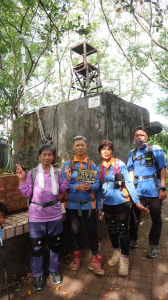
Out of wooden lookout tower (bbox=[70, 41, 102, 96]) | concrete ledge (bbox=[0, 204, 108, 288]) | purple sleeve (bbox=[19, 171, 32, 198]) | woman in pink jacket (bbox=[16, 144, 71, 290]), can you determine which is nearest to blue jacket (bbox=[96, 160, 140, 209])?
woman in pink jacket (bbox=[16, 144, 71, 290])

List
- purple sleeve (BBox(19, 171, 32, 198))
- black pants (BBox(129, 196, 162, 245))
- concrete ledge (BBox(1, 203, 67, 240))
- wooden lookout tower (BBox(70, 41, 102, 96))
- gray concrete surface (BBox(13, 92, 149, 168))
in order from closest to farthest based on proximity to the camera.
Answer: purple sleeve (BBox(19, 171, 32, 198)), concrete ledge (BBox(1, 203, 67, 240)), black pants (BBox(129, 196, 162, 245)), gray concrete surface (BBox(13, 92, 149, 168)), wooden lookout tower (BBox(70, 41, 102, 96))

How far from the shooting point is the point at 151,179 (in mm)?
3344

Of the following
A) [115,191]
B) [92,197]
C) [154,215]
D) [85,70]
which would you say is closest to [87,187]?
[92,197]

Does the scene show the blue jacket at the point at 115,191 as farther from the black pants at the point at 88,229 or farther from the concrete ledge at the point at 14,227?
the concrete ledge at the point at 14,227

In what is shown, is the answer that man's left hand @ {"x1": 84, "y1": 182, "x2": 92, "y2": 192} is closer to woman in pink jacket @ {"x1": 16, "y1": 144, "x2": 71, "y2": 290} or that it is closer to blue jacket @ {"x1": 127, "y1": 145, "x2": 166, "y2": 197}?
woman in pink jacket @ {"x1": 16, "y1": 144, "x2": 71, "y2": 290}

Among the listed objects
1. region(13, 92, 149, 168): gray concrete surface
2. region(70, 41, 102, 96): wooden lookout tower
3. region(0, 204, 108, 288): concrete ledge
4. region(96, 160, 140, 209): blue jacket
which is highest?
region(70, 41, 102, 96): wooden lookout tower

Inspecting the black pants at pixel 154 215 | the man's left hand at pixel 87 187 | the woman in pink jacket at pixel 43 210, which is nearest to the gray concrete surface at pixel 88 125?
the black pants at pixel 154 215

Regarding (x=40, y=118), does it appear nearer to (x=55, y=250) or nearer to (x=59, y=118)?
(x=59, y=118)

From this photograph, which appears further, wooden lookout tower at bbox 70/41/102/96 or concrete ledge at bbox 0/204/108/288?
wooden lookout tower at bbox 70/41/102/96

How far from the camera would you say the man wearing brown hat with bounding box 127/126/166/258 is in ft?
10.9

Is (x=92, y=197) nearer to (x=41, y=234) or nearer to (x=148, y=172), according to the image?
(x=41, y=234)

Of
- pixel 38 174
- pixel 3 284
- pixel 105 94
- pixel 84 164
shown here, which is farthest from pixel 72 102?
pixel 3 284

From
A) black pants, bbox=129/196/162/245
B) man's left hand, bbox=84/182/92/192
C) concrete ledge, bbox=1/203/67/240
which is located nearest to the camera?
concrete ledge, bbox=1/203/67/240

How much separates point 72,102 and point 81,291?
4323mm
